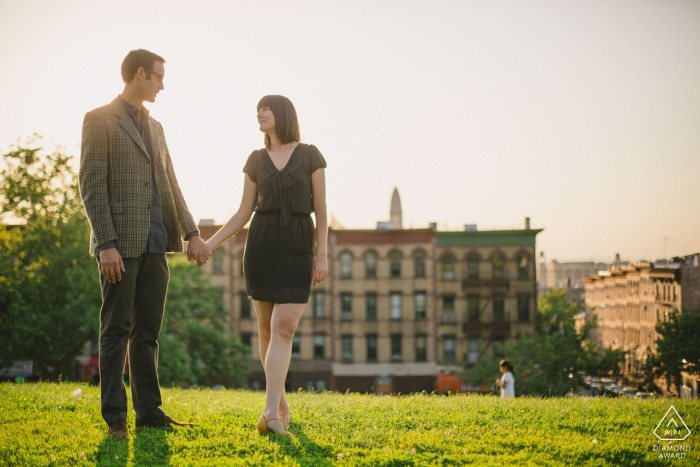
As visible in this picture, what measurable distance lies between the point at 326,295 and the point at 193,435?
40440 millimetres

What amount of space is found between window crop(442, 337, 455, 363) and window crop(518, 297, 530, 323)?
5.54 m

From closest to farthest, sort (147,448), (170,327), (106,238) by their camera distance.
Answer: (147,448) < (106,238) < (170,327)

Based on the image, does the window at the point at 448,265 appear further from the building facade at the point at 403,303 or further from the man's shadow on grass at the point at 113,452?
the man's shadow on grass at the point at 113,452

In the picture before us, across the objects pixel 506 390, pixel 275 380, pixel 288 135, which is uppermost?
pixel 288 135

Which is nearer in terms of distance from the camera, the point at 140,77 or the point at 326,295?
the point at 140,77

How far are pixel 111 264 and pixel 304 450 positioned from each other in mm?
1996

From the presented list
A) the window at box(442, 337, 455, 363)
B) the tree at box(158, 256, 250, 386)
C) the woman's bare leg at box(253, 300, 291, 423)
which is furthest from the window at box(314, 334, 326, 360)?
the woman's bare leg at box(253, 300, 291, 423)

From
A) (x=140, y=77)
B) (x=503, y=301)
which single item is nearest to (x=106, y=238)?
(x=140, y=77)

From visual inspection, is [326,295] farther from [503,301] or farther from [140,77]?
[140,77]

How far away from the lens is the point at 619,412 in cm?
569

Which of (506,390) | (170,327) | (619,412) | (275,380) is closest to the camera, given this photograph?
(275,380)

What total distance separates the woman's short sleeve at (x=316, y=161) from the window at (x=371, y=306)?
1586 inches

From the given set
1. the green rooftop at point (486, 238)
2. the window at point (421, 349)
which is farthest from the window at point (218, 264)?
the green rooftop at point (486, 238)

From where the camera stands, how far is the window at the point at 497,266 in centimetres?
4519
